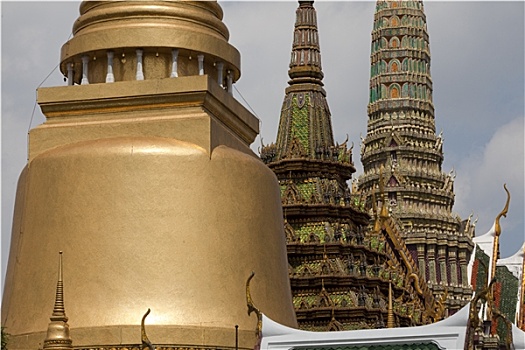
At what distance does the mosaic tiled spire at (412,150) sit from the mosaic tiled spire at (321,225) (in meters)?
13.6

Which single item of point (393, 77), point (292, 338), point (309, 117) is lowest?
point (292, 338)

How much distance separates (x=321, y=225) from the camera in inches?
1197

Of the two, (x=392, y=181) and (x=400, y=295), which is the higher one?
(x=392, y=181)

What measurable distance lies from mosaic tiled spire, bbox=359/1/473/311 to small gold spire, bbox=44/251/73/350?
101ft

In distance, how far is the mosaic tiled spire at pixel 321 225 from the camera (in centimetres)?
2931

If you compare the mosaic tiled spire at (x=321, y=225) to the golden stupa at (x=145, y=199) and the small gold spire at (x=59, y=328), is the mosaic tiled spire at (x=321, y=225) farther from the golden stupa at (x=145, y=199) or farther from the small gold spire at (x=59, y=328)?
the small gold spire at (x=59, y=328)

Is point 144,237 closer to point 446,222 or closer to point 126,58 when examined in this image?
point 126,58

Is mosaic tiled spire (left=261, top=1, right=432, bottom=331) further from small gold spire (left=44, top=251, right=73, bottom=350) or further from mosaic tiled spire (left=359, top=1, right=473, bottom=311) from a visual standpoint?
mosaic tiled spire (left=359, top=1, right=473, bottom=311)

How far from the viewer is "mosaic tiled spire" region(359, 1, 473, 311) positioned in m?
47.4

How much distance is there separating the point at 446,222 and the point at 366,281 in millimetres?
18855

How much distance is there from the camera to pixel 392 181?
159 feet

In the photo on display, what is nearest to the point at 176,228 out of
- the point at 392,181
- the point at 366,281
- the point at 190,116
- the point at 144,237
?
the point at 144,237

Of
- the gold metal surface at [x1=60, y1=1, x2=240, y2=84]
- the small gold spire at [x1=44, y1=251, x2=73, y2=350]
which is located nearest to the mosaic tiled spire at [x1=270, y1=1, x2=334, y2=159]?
the gold metal surface at [x1=60, y1=1, x2=240, y2=84]

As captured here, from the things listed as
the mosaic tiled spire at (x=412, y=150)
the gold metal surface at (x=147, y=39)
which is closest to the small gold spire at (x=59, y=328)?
the gold metal surface at (x=147, y=39)
